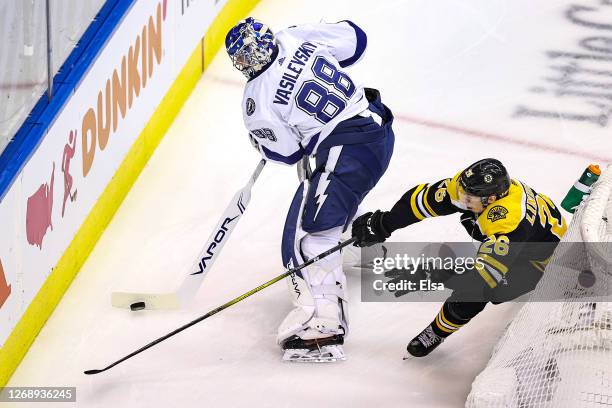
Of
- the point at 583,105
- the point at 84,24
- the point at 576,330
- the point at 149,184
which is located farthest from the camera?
the point at 583,105

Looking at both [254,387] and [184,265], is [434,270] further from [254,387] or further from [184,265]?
[184,265]

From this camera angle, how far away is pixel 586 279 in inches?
145

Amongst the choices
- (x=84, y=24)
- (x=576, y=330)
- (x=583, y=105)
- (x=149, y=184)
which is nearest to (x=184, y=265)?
(x=149, y=184)

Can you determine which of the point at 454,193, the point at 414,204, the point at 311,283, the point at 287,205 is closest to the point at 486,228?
the point at 454,193

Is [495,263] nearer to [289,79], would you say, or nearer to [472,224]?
[472,224]

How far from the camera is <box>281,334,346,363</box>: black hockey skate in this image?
4055 mm

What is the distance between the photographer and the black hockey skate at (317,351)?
13.3 ft

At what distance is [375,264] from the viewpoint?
14.8 feet

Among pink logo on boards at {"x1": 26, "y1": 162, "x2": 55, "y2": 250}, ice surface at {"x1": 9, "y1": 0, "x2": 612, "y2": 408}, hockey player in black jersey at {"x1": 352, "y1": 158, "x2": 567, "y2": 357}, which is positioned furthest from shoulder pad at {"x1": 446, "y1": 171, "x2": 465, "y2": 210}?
pink logo on boards at {"x1": 26, "y1": 162, "x2": 55, "y2": 250}

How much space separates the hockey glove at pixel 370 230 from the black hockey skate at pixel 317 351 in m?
0.33

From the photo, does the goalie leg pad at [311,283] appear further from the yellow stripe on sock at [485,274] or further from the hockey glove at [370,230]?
the yellow stripe on sock at [485,274]

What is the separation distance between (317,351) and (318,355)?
14 mm

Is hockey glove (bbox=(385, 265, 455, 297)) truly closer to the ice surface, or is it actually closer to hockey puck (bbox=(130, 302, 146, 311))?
the ice surface

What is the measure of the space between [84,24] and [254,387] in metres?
1.49
